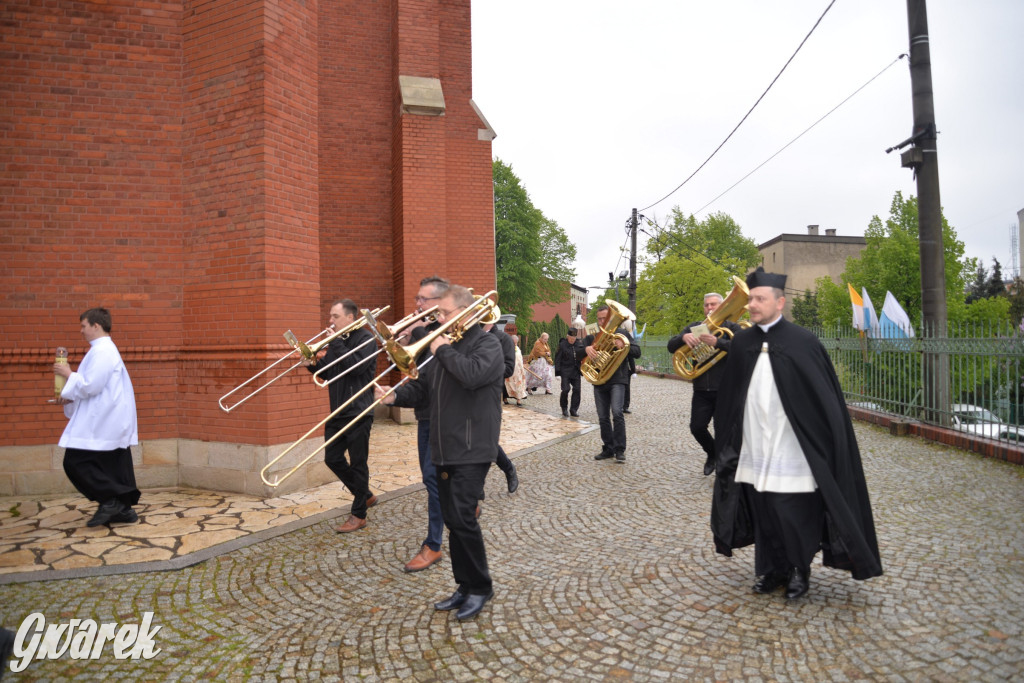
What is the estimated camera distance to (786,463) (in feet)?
12.0

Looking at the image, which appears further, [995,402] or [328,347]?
[995,402]

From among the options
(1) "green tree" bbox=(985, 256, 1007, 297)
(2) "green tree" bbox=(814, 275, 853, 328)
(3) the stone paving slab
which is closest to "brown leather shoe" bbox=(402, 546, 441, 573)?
(3) the stone paving slab

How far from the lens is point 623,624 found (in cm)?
354

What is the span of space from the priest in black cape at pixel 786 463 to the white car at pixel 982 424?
19.0 feet

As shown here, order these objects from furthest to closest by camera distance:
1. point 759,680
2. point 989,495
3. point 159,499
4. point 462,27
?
point 462,27 → point 159,499 → point 989,495 → point 759,680

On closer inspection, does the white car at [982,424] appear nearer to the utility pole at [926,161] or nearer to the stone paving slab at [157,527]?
the utility pole at [926,161]

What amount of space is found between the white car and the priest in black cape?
228 inches

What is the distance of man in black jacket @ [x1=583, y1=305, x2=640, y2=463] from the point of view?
26.5ft

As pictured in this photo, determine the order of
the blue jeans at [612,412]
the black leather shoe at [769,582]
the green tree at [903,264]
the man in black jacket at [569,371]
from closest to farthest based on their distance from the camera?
the black leather shoe at [769,582] < the blue jeans at [612,412] < the man in black jacket at [569,371] < the green tree at [903,264]

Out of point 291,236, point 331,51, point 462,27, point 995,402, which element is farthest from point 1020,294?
point 291,236

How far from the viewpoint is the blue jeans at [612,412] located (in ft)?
26.5

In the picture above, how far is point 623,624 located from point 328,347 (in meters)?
3.45

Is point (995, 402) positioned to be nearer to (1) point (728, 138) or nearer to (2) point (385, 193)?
(1) point (728, 138)

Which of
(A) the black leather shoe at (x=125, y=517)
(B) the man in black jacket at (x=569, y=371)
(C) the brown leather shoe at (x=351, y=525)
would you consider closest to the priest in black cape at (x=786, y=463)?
(C) the brown leather shoe at (x=351, y=525)
